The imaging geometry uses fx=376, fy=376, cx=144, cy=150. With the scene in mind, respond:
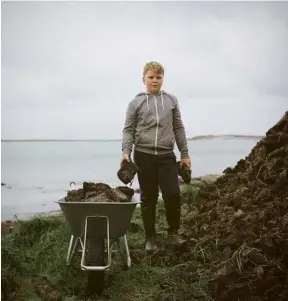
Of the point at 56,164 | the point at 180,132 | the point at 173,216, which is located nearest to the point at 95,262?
the point at 173,216

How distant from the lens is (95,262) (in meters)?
2.48

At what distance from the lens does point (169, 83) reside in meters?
3.50

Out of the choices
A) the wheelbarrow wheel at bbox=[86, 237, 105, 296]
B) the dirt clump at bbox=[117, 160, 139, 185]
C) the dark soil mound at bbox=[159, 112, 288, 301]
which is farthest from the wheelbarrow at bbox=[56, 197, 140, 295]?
the dark soil mound at bbox=[159, 112, 288, 301]

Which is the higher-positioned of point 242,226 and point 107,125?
point 107,125

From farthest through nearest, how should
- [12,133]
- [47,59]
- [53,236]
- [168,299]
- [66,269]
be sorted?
1. [53,236]
2. [47,59]
3. [12,133]
4. [66,269]
5. [168,299]

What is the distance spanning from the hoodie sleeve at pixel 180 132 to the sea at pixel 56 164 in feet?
0.82

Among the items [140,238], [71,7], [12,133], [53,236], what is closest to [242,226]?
[140,238]

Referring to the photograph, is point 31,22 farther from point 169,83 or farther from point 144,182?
point 144,182

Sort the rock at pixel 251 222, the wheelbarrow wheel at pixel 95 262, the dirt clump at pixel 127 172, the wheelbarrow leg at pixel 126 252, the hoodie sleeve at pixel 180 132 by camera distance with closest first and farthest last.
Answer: the rock at pixel 251 222 → the wheelbarrow wheel at pixel 95 262 → the wheelbarrow leg at pixel 126 252 → the dirt clump at pixel 127 172 → the hoodie sleeve at pixel 180 132

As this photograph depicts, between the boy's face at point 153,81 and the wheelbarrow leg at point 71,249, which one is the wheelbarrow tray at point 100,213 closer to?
the wheelbarrow leg at point 71,249

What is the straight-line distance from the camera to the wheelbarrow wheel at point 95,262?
249cm

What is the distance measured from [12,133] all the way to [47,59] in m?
0.76

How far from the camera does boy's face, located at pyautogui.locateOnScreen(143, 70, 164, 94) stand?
3.23 meters

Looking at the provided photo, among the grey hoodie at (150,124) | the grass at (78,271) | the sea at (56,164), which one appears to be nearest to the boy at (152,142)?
the grey hoodie at (150,124)
